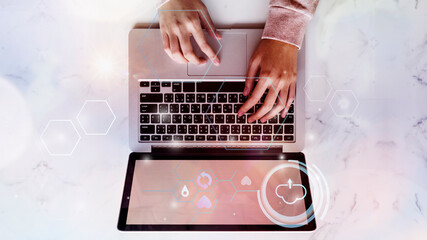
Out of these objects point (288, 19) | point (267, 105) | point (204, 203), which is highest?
point (288, 19)

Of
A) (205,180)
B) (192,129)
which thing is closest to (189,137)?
(192,129)

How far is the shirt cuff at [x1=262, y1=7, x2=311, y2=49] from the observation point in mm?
771

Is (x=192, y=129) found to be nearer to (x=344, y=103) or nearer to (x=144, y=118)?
(x=144, y=118)

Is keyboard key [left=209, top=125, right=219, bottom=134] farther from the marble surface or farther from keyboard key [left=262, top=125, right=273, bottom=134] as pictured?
the marble surface

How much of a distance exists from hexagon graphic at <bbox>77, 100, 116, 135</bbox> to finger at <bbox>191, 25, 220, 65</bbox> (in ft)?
1.04

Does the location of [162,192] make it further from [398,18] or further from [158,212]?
[398,18]

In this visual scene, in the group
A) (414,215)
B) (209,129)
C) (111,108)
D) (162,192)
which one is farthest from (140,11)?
(414,215)

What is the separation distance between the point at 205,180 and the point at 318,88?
0.41 m

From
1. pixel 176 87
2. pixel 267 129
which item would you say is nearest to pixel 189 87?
pixel 176 87

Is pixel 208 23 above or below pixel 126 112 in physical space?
above

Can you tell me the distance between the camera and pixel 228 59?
80cm

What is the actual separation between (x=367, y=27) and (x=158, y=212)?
0.78 metres

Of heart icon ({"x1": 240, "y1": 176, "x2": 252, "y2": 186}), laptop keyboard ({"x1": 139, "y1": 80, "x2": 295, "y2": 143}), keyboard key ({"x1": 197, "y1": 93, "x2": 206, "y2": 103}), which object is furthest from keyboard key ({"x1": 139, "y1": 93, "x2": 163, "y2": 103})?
heart icon ({"x1": 240, "y1": 176, "x2": 252, "y2": 186})

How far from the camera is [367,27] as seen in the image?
2.72ft
